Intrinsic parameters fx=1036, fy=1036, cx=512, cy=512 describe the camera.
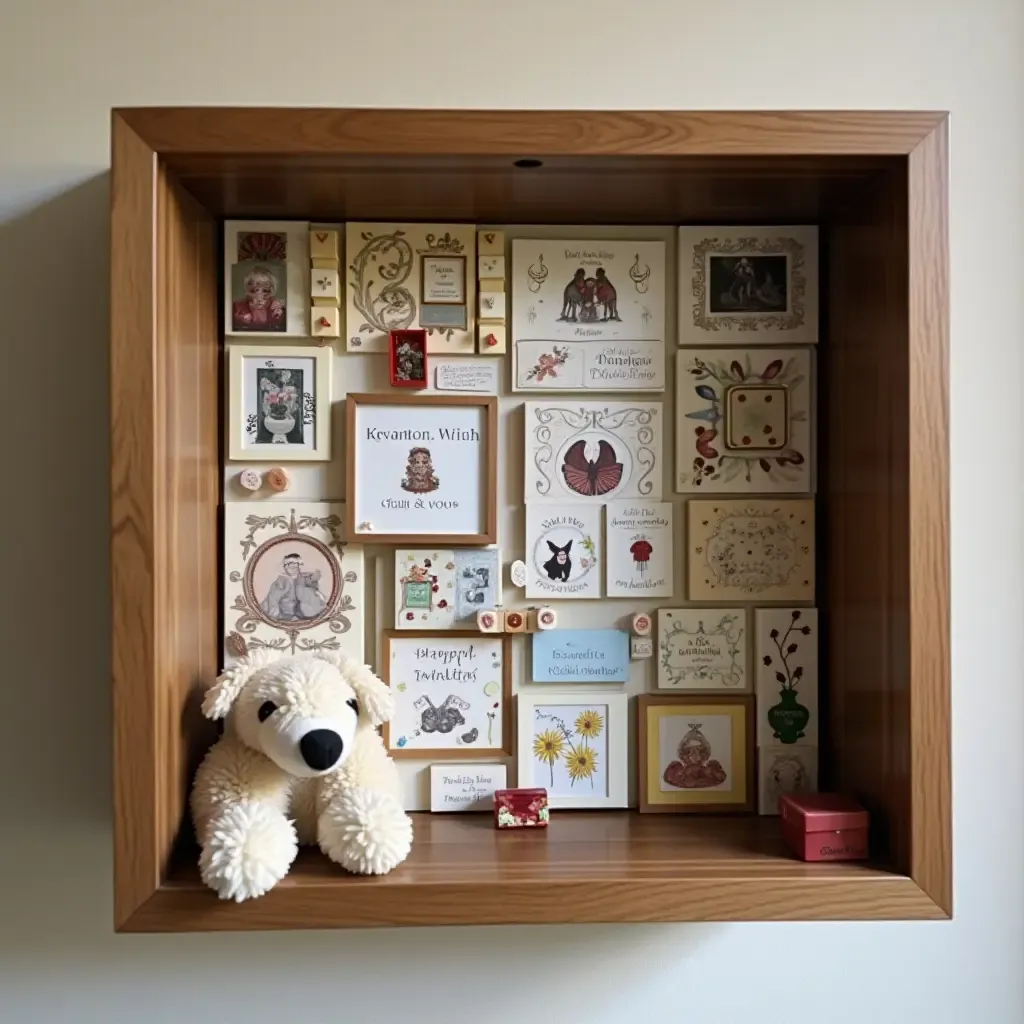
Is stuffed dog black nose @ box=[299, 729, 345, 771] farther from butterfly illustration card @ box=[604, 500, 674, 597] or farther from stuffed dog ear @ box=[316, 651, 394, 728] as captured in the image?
butterfly illustration card @ box=[604, 500, 674, 597]

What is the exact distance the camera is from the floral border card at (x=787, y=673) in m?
1.19

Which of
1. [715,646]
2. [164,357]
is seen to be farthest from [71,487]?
[715,646]

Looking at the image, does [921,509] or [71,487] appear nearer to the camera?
[921,509]

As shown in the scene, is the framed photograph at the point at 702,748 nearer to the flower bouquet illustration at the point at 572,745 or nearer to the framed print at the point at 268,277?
the flower bouquet illustration at the point at 572,745

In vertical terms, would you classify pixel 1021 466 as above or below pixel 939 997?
above

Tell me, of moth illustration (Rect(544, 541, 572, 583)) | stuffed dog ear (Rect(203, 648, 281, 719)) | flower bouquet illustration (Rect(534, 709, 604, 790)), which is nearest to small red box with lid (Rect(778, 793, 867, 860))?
flower bouquet illustration (Rect(534, 709, 604, 790))

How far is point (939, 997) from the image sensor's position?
1.21 meters

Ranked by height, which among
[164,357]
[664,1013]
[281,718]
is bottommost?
[664,1013]

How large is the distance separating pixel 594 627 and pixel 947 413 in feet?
1.46

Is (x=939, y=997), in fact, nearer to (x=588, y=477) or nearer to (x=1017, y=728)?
(x=1017, y=728)

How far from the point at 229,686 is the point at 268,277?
0.45 m

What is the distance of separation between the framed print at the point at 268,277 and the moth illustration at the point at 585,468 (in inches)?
12.9

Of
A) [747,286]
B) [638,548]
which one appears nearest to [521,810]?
[638,548]

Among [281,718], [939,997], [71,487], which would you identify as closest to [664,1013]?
[939,997]
